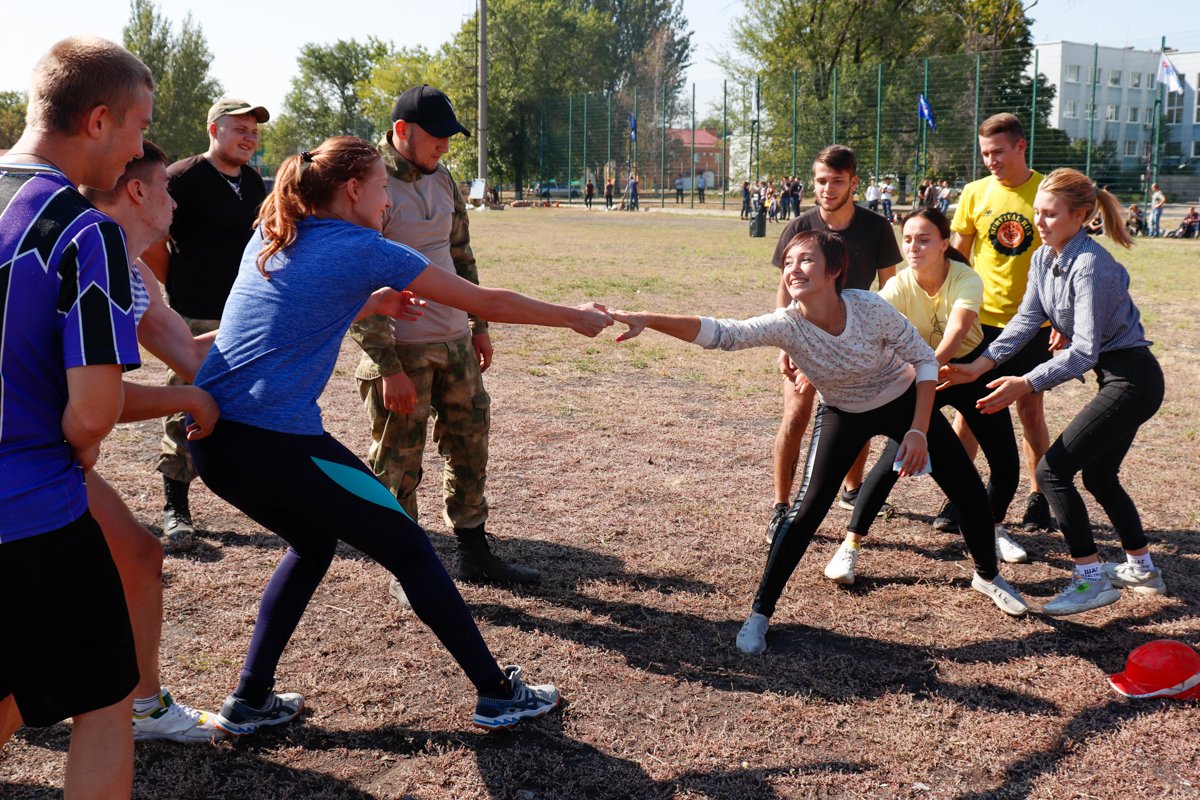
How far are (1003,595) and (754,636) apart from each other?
4.09 feet

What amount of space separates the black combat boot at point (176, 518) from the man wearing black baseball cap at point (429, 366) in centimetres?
140

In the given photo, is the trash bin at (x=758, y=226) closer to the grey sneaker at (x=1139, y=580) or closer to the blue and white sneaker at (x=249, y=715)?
the grey sneaker at (x=1139, y=580)

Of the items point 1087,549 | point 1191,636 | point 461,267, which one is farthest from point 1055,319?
point 461,267

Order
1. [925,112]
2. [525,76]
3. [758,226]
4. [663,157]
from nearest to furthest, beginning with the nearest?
[758,226], [925,112], [663,157], [525,76]

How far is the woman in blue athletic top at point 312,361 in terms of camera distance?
3.12 m

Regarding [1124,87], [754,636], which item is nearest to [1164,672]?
[754,636]

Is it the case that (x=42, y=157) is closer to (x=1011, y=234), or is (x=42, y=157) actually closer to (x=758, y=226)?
(x=1011, y=234)

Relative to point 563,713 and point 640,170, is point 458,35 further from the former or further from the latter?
point 563,713

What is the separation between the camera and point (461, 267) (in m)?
5.02

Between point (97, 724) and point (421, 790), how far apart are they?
3.79ft

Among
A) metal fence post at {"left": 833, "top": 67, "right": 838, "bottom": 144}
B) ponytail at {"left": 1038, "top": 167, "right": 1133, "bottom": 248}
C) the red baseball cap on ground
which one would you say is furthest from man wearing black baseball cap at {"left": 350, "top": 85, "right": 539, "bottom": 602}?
metal fence post at {"left": 833, "top": 67, "right": 838, "bottom": 144}

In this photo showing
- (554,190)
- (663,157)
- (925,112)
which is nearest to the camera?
(925,112)

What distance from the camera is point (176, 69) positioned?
206 ft

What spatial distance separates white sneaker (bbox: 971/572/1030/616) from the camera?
457cm
